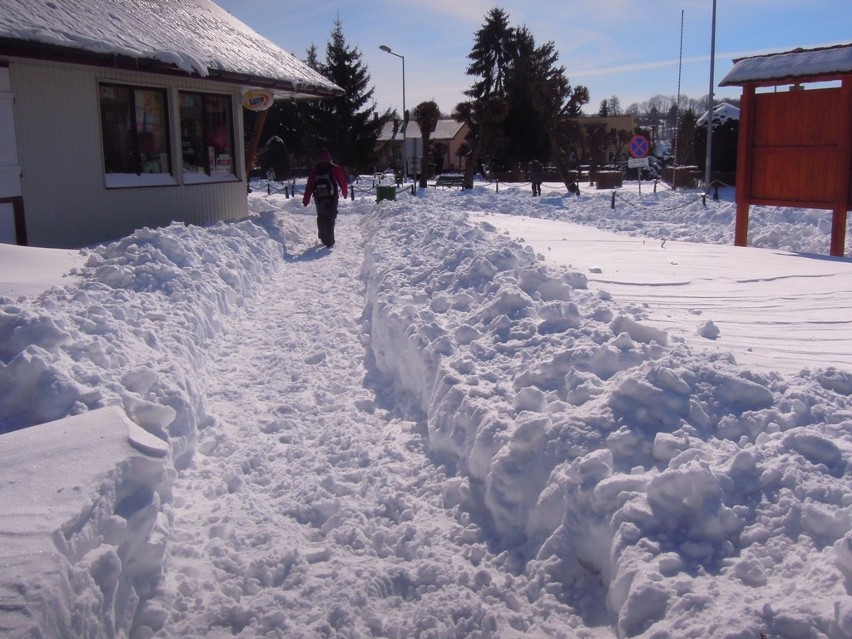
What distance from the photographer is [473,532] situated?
175 inches

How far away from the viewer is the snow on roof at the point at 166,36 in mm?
9891

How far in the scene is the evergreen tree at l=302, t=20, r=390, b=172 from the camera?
47.2 m

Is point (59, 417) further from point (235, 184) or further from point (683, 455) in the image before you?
point (235, 184)

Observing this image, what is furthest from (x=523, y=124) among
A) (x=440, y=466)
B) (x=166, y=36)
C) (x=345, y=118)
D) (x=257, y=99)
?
(x=440, y=466)

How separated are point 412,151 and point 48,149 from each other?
1924 cm

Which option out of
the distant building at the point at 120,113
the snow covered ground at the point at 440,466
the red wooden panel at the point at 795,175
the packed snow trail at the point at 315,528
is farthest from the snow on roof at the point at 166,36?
the red wooden panel at the point at 795,175

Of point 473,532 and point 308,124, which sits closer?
point 473,532

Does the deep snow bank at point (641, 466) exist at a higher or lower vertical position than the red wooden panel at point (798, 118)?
lower

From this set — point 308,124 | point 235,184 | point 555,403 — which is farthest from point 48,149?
point 308,124

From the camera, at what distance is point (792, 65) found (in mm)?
11508

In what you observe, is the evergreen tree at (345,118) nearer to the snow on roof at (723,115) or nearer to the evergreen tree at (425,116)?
the evergreen tree at (425,116)

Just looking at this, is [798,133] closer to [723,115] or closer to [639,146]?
[639,146]

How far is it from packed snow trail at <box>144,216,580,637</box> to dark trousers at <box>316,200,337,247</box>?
7.83 meters

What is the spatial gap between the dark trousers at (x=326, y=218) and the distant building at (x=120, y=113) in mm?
2224
